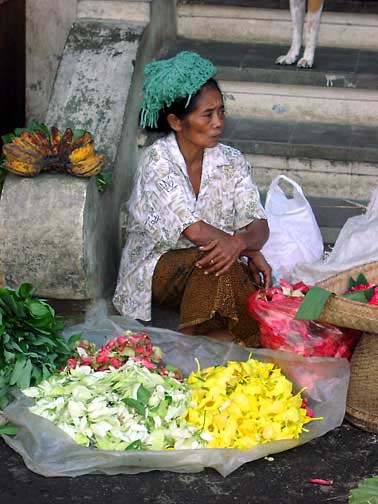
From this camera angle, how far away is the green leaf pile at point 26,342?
4262 mm

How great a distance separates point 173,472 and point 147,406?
280 millimetres

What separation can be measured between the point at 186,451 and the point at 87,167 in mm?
1454

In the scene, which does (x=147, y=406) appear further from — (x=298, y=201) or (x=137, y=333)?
(x=298, y=201)

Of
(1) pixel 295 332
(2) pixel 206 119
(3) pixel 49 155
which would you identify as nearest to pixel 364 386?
(1) pixel 295 332

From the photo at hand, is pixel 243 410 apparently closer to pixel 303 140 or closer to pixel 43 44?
pixel 303 140

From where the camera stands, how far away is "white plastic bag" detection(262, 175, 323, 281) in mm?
5180

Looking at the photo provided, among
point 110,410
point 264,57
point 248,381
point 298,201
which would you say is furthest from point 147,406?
point 264,57

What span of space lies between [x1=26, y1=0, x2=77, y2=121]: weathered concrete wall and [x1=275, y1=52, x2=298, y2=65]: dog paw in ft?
4.32

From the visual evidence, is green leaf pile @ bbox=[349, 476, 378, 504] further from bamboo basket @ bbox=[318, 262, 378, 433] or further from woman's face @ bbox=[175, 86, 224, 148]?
woman's face @ bbox=[175, 86, 224, 148]

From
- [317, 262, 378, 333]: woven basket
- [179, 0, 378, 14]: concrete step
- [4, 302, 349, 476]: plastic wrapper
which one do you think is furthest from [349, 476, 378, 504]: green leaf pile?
[179, 0, 378, 14]: concrete step

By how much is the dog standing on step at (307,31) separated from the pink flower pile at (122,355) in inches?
94.2

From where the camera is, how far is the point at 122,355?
4434 millimetres

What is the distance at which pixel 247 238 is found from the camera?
4.78 m

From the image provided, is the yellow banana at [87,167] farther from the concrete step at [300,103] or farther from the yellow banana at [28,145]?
the concrete step at [300,103]
